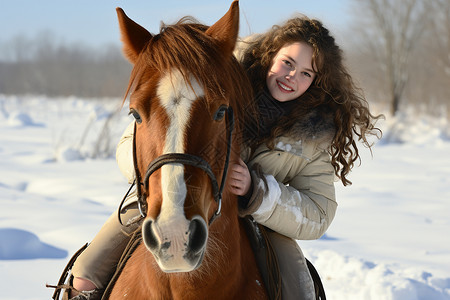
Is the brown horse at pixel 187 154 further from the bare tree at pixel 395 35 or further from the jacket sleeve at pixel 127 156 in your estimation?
the bare tree at pixel 395 35

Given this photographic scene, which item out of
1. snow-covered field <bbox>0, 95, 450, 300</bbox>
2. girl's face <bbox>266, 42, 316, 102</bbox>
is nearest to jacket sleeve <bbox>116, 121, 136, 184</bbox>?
snow-covered field <bbox>0, 95, 450, 300</bbox>

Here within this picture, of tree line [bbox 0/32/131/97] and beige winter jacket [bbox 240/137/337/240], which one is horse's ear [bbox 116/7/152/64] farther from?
tree line [bbox 0/32/131/97]

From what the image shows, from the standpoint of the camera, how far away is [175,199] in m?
1.21

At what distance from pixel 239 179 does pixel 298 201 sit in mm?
357

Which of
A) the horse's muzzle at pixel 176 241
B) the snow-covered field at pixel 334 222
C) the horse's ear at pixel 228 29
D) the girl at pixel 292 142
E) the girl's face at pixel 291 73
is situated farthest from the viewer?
the snow-covered field at pixel 334 222

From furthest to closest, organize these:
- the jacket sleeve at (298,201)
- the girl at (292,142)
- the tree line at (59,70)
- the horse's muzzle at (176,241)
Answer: the tree line at (59,70), the girl at (292,142), the jacket sleeve at (298,201), the horse's muzzle at (176,241)

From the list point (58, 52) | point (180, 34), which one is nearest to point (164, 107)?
point (180, 34)

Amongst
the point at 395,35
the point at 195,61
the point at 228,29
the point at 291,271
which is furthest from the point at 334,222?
the point at 395,35

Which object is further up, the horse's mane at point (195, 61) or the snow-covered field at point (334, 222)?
the horse's mane at point (195, 61)

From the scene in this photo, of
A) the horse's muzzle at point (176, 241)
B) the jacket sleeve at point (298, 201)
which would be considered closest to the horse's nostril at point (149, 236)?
the horse's muzzle at point (176, 241)

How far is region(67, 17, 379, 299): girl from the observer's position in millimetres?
1910

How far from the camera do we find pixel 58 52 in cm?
7056

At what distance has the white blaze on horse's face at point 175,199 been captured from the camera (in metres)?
1.20

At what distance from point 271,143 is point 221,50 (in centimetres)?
57
